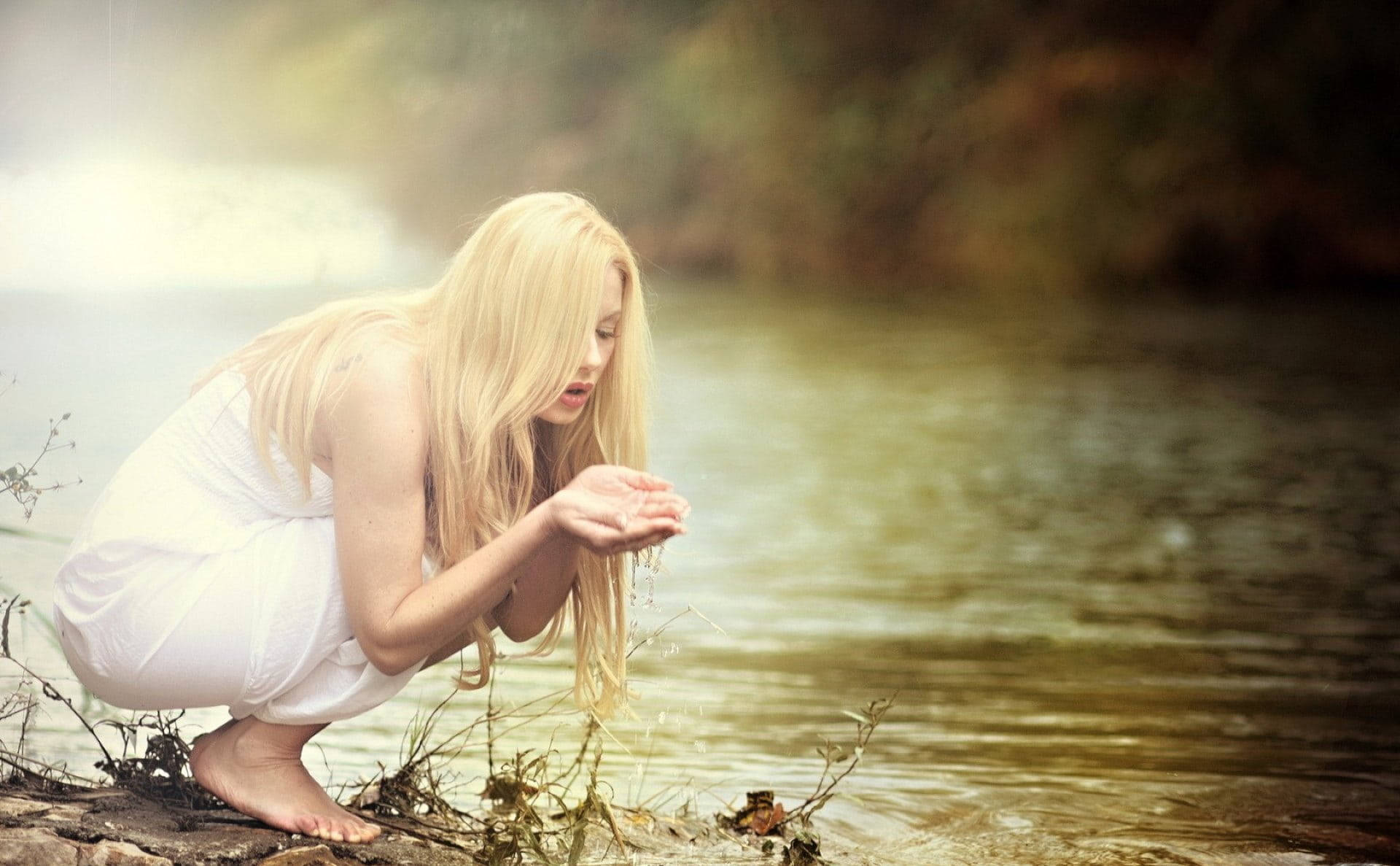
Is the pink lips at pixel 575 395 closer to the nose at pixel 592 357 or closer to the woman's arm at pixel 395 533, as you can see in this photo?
the nose at pixel 592 357

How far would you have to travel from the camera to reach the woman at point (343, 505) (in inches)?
56.2

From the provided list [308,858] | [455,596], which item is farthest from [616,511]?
[308,858]

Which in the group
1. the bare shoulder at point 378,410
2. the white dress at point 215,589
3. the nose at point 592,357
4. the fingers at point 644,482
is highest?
the nose at point 592,357

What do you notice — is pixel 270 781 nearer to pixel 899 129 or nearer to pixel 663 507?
pixel 663 507

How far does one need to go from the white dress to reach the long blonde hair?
0.05 metres

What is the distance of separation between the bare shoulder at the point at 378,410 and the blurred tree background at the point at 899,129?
8174 mm

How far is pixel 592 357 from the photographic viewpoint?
4.94 ft

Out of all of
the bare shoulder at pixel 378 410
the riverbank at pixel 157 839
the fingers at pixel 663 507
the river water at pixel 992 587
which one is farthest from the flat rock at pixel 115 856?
the river water at pixel 992 587

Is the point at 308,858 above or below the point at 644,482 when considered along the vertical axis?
below

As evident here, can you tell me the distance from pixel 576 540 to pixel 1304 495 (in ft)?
12.9

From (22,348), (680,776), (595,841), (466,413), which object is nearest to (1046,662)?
(680,776)

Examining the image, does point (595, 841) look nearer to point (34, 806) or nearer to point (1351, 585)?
point (34, 806)

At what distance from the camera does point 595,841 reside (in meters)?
1.79

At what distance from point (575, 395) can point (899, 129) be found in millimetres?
10137
